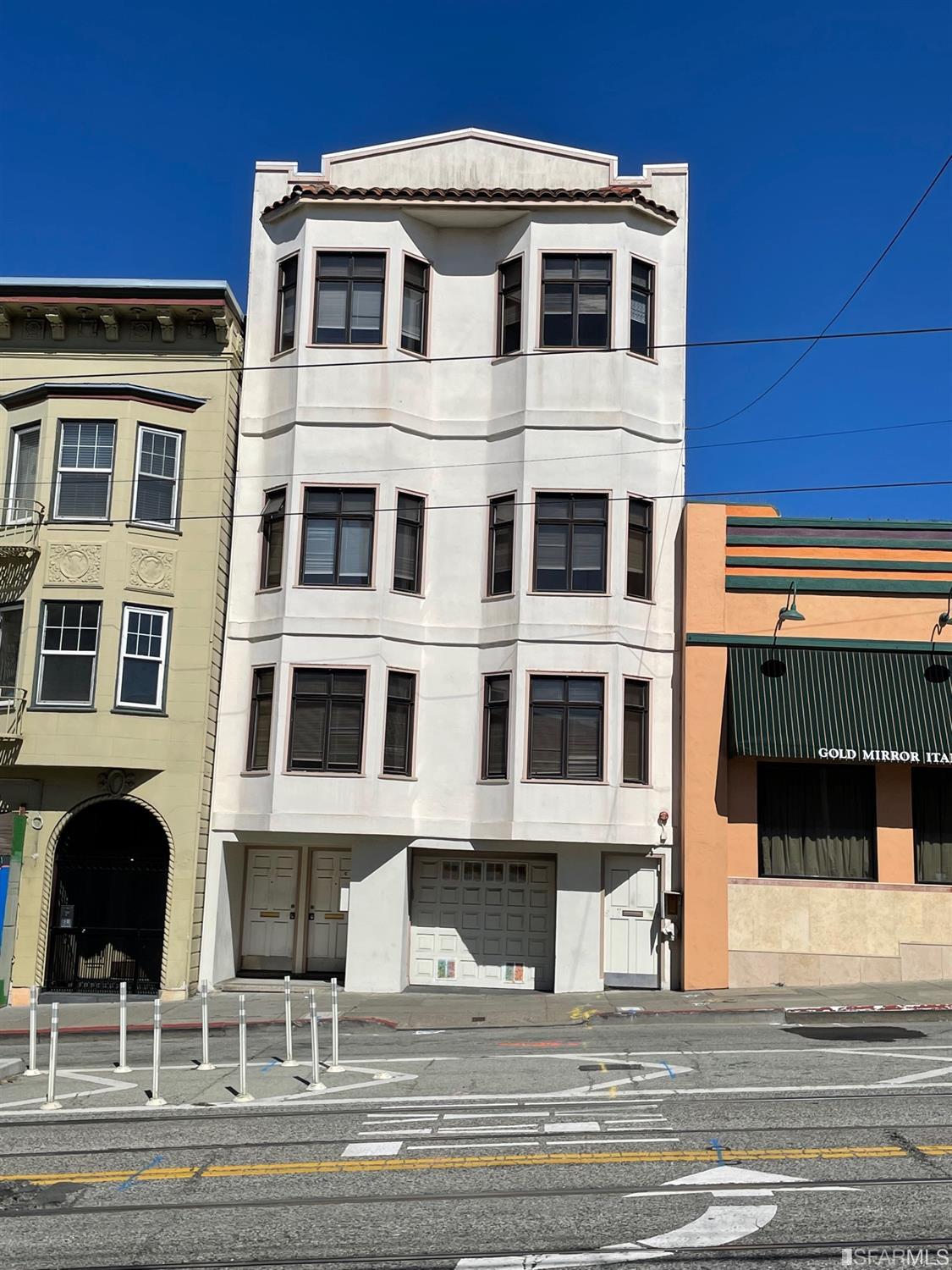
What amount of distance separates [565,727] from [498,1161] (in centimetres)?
1242

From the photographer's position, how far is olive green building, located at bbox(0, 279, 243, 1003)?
21.0m

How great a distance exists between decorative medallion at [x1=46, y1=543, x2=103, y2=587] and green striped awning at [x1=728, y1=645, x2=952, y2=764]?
35.9 feet

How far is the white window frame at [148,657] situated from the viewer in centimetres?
2116

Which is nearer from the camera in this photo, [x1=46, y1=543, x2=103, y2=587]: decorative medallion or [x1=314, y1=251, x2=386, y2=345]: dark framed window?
[x1=46, y1=543, x2=103, y2=587]: decorative medallion

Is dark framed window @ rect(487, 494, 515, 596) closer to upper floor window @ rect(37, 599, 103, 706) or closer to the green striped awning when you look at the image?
the green striped awning

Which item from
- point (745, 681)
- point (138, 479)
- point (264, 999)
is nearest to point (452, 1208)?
point (264, 999)

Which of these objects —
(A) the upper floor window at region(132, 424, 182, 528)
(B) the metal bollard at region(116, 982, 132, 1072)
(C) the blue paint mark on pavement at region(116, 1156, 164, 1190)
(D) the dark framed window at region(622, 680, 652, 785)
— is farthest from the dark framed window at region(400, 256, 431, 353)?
(C) the blue paint mark on pavement at region(116, 1156, 164, 1190)

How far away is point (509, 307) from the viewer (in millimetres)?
23156

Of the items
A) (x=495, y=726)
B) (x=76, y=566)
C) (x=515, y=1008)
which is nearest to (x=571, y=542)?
(x=495, y=726)

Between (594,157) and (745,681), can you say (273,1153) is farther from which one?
(594,157)

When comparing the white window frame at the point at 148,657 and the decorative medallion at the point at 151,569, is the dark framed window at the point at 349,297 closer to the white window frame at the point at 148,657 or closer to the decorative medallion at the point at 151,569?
the decorative medallion at the point at 151,569

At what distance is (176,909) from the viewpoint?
2097 cm

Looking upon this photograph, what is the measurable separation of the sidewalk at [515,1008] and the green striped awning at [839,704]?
3.76m

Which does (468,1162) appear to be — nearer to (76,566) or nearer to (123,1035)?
(123,1035)
